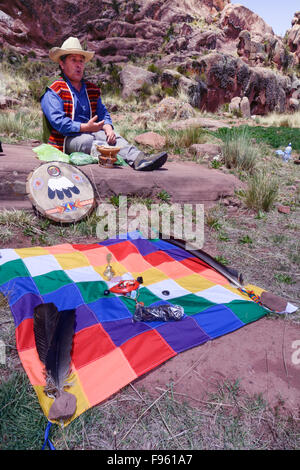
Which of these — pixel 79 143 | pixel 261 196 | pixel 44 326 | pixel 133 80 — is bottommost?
pixel 44 326

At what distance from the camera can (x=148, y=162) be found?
4.49 meters

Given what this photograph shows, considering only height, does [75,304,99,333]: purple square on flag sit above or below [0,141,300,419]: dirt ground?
above

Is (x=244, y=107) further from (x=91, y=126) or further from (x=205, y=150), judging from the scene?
(x=91, y=126)

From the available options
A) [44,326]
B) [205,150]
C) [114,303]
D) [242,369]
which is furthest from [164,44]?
[242,369]

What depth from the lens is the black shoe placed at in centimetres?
450

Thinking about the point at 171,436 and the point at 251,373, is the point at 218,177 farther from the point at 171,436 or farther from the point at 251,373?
the point at 171,436

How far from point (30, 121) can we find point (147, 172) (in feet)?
14.9

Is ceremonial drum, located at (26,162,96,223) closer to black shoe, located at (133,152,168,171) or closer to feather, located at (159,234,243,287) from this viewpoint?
black shoe, located at (133,152,168,171)

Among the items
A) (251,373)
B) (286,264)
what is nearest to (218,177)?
(286,264)

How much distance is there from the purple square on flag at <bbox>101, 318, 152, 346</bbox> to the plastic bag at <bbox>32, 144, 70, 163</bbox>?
268 cm

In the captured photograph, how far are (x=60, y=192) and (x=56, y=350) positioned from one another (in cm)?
221

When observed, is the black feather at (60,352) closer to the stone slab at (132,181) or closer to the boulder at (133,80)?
the stone slab at (132,181)

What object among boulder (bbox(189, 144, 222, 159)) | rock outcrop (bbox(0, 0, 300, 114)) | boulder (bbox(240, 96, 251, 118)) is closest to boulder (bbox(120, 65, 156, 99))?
rock outcrop (bbox(0, 0, 300, 114))

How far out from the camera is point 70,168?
12.6 ft
